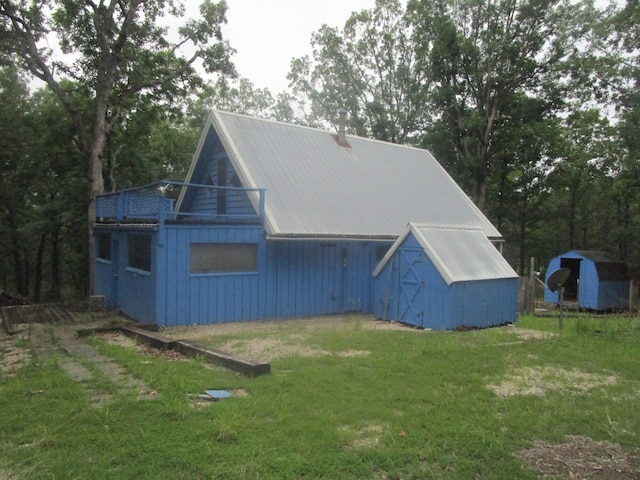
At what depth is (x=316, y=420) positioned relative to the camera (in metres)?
4.81

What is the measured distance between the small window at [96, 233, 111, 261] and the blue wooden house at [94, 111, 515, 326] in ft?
0.17

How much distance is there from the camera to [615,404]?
5574 millimetres

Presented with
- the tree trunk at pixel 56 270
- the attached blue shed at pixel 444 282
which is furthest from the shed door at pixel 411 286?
the tree trunk at pixel 56 270

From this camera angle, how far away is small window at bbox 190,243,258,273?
1136cm

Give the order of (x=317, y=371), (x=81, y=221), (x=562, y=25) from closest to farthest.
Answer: (x=317, y=371) → (x=81, y=221) → (x=562, y=25)

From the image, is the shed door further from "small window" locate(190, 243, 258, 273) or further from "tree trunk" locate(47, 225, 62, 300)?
"tree trunk" locate(47, 225, 62, 300)

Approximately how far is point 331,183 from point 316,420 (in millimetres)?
10790

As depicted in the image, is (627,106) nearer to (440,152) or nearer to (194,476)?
(440,152)

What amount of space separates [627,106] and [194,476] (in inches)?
1054

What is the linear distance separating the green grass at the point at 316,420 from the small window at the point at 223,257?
12.9 ft

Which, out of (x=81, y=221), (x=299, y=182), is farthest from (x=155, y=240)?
(x=81, y=221)

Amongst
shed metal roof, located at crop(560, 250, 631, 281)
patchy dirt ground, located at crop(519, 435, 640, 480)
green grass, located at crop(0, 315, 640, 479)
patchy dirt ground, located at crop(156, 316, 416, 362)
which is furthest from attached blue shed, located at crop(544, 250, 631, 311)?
patchy dirt ground, located at crop(519, 435, 640, 480)

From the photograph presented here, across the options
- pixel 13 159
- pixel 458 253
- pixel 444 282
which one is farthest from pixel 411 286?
pixel 13 159

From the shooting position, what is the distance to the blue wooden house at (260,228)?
36.9ft
